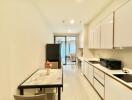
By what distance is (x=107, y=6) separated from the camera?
12.7 ft

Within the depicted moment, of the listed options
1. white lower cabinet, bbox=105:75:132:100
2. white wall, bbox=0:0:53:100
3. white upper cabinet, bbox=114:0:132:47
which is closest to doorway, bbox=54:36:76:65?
white upper cabinet, bbox=114:0:132:47

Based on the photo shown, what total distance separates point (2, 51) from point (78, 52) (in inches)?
336

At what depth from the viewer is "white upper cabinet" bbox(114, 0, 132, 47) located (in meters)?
2.45

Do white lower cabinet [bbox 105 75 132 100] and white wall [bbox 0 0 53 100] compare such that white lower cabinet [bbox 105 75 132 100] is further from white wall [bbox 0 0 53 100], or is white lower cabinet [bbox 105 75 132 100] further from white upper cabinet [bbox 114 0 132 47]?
white wall [bbox 0 0 53 100]

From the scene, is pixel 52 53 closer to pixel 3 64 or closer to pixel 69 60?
pixel 3 64

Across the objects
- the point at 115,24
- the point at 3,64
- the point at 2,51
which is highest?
the point at 115,24

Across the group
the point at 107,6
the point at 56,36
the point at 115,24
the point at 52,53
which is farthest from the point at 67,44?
the point at 115,24

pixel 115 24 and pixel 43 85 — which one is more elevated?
pixel 115 24

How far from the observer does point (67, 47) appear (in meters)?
10.9

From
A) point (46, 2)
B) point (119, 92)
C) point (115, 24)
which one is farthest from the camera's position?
point (46, 2)

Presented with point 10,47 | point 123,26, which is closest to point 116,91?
point 123,26

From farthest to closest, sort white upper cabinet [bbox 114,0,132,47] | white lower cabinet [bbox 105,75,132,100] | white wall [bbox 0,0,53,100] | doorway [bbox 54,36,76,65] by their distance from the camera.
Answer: doorway [bbox 54,36,76,65]
white upper cabinet [bbox 114,0,132,47]
white lower cabinet [bbox 105,75,132,100]
white wall [bbox 0,0,53,100]

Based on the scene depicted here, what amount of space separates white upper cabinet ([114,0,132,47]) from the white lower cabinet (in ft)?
2.54

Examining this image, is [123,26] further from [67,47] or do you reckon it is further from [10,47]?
[67,47]
